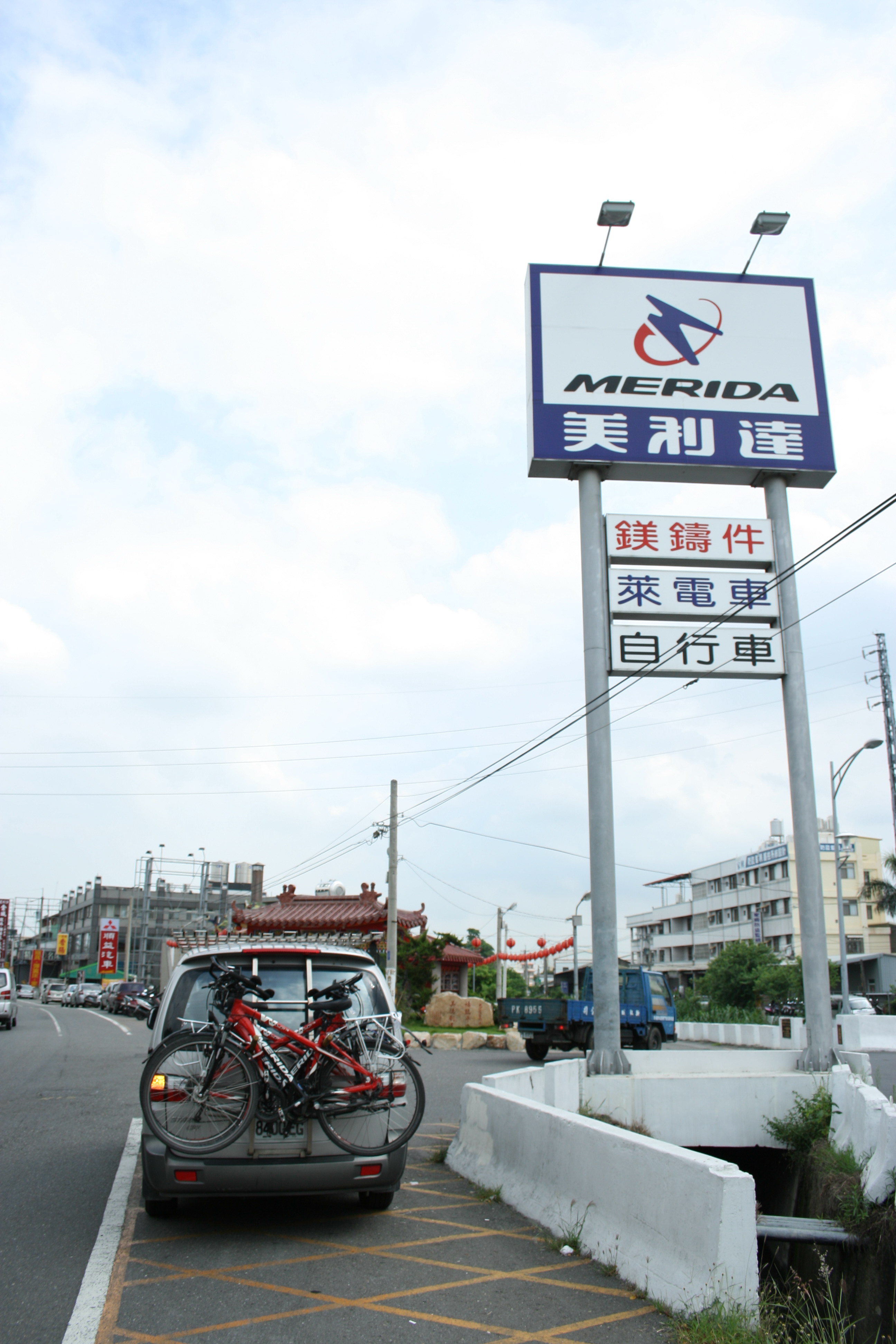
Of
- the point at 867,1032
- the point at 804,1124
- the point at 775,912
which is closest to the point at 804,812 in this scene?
the point at 804,1124

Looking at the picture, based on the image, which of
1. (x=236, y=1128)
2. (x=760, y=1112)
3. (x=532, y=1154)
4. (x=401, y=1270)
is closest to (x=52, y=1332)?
(x=236, y=1128)

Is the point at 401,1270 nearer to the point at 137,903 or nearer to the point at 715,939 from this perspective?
the point at 715,939

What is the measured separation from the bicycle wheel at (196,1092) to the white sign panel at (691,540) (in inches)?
363

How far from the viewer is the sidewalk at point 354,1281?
4609 millimetres

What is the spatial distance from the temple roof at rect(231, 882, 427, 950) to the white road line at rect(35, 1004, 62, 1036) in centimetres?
662

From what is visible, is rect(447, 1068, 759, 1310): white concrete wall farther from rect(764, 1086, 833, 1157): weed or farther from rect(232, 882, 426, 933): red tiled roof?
rect(232, 882, 426, 933): red tiled roof

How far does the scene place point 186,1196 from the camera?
6098 millimetres

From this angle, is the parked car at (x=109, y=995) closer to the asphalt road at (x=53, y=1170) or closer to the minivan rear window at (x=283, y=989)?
the asphalt road at (x=53, y=1170)

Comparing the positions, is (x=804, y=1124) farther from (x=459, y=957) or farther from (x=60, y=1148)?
(x=459, y=957)

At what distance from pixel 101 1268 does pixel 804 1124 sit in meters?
8.39

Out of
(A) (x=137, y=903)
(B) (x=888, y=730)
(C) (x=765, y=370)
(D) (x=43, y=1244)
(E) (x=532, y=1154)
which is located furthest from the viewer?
(A) (x=137, y=903)

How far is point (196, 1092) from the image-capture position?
5.92 m

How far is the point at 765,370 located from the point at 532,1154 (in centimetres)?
1162

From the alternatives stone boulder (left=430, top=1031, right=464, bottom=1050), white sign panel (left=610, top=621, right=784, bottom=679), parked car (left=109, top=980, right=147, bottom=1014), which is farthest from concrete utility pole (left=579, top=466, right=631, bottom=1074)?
parked car (left=109, top=980, right=147, bottom=1014)
